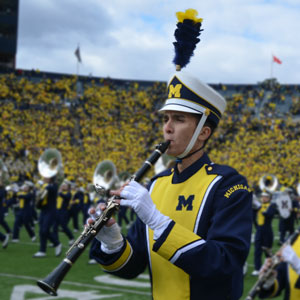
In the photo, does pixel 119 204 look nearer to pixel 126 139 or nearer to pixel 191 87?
pixel 191 87

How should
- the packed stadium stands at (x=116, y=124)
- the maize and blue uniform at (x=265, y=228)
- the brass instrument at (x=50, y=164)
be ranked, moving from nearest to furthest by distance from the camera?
the maize and blue uniform at (x=265, y=228) → the brass instrument at (x=50, y=164) → the packed stadium stands at (x=116, y=124)

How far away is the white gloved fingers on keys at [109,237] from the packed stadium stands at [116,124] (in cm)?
2216

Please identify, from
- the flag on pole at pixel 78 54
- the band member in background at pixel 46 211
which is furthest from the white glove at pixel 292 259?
the flag on pole at pixel 78 54

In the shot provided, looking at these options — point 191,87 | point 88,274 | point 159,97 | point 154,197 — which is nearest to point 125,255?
point 154,197

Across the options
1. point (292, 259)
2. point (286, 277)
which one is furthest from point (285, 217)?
point (292, 259)

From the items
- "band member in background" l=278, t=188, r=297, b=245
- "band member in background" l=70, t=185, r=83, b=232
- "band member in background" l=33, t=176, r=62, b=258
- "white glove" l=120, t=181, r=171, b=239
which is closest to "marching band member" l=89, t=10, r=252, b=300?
"white glove" l=120, t=181, r=171, b=239

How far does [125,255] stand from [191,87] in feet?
2.81

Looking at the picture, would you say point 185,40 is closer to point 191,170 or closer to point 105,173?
point 191,170

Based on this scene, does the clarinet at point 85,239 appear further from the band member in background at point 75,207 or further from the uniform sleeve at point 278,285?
the band member in background at point 75,207

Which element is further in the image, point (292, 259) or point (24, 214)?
point (24, 214)

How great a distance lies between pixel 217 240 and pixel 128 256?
565 mm

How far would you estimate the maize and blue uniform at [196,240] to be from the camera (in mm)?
1894

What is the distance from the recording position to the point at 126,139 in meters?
30.5

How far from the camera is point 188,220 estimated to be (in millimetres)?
2121
